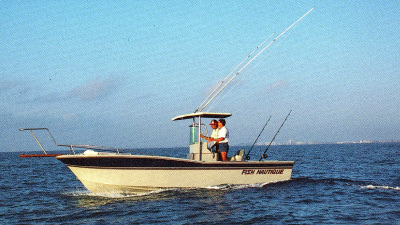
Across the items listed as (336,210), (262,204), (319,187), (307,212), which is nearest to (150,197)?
(262,204)

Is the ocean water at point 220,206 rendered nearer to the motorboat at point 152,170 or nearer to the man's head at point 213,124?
the motorboat at point 152,170

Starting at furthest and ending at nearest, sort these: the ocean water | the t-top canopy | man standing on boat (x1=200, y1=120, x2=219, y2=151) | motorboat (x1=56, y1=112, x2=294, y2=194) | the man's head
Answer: the man's head
man standing on boat (x1=200, y1=120, x2=219, y2=151)
the t-top canopy
motorboat (x1=56, y1=112, x2=294, y2=194)
the ocean water

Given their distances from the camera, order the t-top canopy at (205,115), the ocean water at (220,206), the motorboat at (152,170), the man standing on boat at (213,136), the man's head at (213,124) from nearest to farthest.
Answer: the ocean water at (220,206)
the motorboat at (152,170)
the t-top canopy at (205,115)
the man standing on boat at (213,136)
the man's head at (213,124)

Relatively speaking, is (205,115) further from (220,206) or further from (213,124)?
(220,206)

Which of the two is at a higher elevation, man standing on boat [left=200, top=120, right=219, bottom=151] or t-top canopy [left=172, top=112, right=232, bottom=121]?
t-top canopy [left=172, top=112, right=232, bottom=121]

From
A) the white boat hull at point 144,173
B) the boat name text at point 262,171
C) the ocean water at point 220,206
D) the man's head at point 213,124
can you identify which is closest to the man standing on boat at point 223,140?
the man's head at point 213,124

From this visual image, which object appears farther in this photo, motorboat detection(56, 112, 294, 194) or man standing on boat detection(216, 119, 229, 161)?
man standing on boat detection(216, 119, 229, 161)

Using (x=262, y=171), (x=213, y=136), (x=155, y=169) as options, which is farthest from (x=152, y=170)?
(x=262, y=171)

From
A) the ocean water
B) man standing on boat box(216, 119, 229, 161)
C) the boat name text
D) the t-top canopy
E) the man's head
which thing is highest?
the t-top canopy

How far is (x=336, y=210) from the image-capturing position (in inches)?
385

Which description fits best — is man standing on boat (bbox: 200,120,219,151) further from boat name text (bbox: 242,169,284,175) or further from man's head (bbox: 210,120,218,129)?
boat name text (bbox: 242,169,284,175)

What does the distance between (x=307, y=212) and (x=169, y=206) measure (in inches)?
140

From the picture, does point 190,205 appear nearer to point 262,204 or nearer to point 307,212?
point 262,204

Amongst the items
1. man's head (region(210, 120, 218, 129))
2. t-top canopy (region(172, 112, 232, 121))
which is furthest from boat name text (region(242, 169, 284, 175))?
t-top canopy (region(172, 112, 232, 121))
